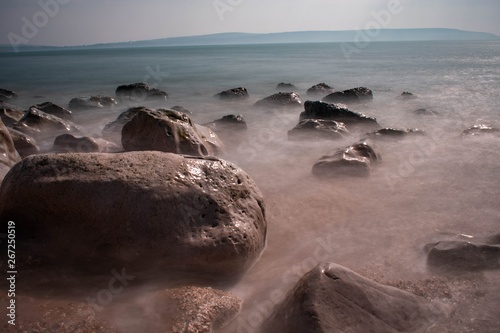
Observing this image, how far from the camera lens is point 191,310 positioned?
283cm

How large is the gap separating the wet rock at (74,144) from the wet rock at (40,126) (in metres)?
1.48

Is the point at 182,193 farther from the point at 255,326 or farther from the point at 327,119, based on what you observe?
the point at 327,119

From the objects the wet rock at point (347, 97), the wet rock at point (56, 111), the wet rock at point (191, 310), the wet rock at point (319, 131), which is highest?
the wet rock at point (191, 310)

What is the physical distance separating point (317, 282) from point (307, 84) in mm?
19674

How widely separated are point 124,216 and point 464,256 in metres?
3.06

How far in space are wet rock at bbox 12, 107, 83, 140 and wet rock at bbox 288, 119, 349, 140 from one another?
17.8 ft

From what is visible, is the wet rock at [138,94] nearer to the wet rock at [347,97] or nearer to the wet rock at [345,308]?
the wet rock at [347,97]

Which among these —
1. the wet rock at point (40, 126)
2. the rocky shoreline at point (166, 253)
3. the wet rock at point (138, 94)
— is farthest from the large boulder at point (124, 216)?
the wet rock at point (138, 94)

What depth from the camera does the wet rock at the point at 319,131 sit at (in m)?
8.43

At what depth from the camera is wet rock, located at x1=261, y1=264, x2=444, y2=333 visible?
247cm

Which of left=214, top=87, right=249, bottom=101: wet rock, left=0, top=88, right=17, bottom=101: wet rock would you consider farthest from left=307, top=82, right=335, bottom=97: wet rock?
left=0, top=88, right=17, bottom=101: wet rock

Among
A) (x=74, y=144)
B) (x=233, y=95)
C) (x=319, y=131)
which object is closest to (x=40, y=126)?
(x=74, y=144)

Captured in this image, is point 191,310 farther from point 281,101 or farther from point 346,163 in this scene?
point 281,101

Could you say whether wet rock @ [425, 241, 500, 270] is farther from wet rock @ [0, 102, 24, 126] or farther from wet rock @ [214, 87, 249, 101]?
wet rock @ [214, 87, 249, 101]
